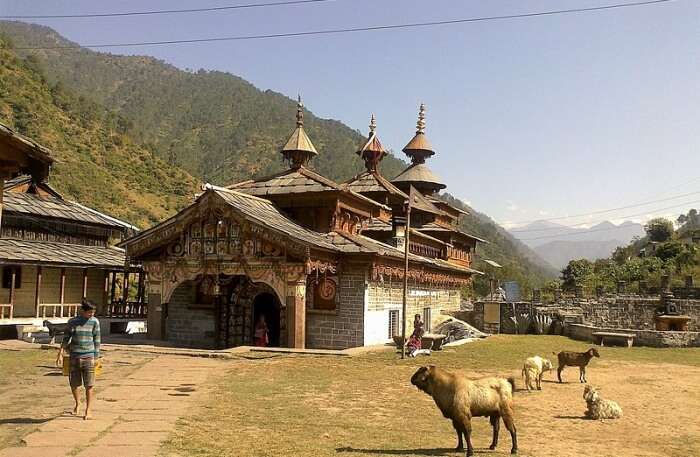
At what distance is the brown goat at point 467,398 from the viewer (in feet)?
27.9

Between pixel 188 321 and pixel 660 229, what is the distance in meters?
86.6

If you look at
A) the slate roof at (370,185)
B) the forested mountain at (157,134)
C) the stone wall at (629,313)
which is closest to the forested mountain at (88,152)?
the forested mountain at (157,134)

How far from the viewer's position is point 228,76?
195m

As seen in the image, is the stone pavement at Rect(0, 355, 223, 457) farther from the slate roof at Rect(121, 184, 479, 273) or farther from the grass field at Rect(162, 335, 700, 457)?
the slate roof at Rect(121, 184, 479, 273)

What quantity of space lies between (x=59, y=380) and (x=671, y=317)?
30646 mm

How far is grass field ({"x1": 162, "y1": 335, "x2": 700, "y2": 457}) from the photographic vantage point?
880 cm

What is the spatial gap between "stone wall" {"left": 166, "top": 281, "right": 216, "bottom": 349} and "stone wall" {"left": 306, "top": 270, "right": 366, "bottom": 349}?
427 centimetres

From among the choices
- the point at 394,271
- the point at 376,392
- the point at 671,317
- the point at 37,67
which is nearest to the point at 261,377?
the point at 376,392

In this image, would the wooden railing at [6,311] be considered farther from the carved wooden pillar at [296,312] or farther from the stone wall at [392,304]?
the stone wall at [392,304]

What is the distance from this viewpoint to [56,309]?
31281mm

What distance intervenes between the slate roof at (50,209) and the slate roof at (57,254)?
1431 millimetres

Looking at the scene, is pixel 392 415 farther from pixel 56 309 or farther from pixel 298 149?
pixel 56 309

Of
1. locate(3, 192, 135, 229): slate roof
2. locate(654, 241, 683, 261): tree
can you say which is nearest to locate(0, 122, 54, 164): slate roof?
locate(3, 192, 135, 229): slate roof

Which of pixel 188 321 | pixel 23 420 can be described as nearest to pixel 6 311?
pixel 188 321
